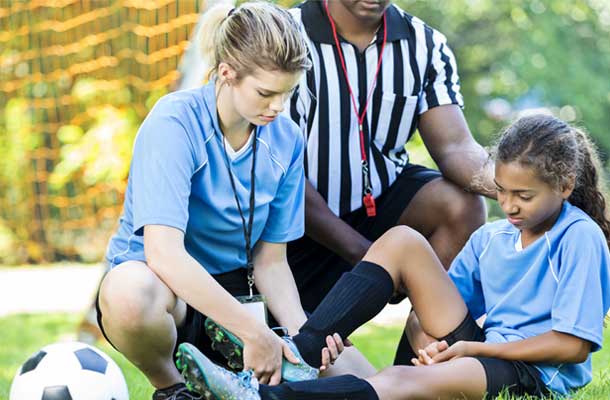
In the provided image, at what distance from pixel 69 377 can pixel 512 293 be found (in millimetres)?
1285

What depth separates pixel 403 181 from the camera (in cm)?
392

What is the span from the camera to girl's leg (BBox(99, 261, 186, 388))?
2.76 meters

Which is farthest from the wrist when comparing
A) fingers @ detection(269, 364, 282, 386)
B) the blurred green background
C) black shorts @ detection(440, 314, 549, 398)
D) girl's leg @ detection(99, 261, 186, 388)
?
the blurred green background

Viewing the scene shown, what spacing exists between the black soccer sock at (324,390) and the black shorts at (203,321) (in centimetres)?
49

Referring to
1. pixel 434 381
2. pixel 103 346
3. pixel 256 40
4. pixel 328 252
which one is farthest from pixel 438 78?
pixel 103 346

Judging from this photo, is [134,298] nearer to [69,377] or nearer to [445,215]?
[69,377]

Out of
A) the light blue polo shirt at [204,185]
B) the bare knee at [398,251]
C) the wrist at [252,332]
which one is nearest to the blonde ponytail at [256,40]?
the light blue polo shirt at [204,185]

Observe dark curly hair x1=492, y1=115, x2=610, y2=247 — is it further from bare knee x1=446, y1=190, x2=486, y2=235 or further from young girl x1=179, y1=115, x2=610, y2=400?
bare knee x1=446, y1=190, x2=486, y2=235

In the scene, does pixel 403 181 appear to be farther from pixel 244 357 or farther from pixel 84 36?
pixel 84 36

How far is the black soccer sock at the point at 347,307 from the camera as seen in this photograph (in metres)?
2.93

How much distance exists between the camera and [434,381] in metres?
2.77

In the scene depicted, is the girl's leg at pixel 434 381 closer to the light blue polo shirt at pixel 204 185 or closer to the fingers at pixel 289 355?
the fingers at pixel 289 355

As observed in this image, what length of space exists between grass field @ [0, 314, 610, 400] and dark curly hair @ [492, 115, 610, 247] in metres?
0.56

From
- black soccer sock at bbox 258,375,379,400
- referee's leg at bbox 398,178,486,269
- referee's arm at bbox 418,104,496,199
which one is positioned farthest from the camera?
referee's leg at bbox 398,178,486,269
